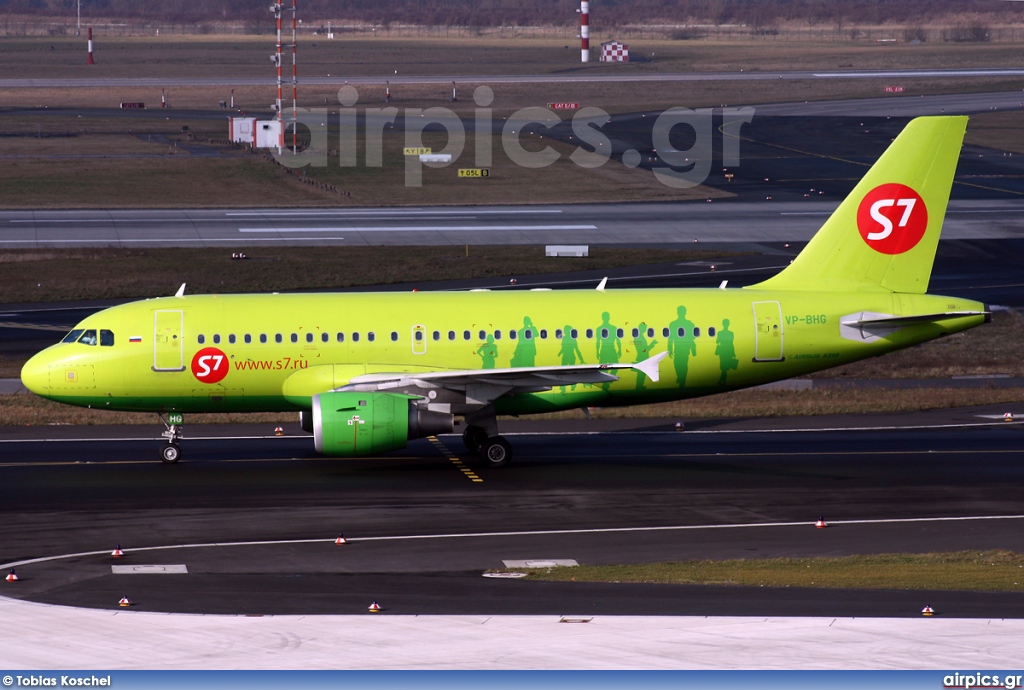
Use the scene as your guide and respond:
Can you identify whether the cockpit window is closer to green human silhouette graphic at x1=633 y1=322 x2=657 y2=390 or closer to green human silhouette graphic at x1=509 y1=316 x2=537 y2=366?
green human silhouette graphic at x1=509 y1=316 x2=537 y2=366

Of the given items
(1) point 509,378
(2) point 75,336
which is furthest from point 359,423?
(2) point 75,336

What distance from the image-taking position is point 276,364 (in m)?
35.5

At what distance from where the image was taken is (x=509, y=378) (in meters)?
34.1

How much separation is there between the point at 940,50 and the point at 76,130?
13279 cm

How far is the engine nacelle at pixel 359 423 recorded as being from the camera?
32969mm

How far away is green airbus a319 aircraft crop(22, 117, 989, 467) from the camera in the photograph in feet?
116

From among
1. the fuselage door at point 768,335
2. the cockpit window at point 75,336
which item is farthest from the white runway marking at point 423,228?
the fuselage door at point 768,335

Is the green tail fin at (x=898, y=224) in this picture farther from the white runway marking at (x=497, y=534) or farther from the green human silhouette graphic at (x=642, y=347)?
the white runway marking at (x=497, y=534)

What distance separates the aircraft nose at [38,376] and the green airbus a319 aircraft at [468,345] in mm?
28

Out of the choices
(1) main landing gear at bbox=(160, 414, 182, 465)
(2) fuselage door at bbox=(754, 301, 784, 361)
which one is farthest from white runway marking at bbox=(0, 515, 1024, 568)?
(1) main landing gear at bbox=(160, 414, 182, 465)

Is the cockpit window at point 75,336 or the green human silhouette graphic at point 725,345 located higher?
the cockpit window at point 75,336

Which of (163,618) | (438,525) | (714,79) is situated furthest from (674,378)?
(714,79)

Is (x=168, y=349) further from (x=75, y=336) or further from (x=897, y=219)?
(x=897, y=219)

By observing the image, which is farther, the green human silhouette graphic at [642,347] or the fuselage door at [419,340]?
the green human silhouette graphic at [642,347]
